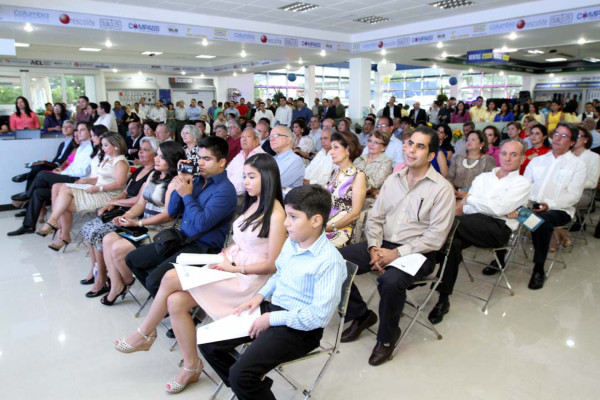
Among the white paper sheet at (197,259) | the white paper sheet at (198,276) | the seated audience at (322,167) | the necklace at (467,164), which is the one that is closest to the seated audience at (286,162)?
the seated audience at (322,167)

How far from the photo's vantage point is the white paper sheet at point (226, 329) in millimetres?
1888

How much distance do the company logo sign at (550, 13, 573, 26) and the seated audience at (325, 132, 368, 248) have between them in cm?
645

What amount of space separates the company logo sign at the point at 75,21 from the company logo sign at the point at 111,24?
154mm

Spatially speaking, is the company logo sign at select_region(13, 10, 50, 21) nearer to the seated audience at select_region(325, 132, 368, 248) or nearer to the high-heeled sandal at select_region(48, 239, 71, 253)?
the high-heeled sandal at select_region(48, 239, 71, 253)

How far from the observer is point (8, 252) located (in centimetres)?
455

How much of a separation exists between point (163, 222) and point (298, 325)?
188 centimetres

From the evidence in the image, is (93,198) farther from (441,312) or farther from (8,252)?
(441,312)

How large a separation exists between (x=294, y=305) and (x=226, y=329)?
0.33 metres

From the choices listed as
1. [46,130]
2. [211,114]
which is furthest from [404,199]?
[211,114]

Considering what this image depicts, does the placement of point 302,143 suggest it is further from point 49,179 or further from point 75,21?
point 75,21

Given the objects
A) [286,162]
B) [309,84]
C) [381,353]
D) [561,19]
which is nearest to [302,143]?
[286,162]

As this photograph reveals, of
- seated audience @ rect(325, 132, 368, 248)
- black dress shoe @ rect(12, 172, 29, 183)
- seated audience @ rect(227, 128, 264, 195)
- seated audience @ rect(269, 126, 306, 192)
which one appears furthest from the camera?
black dress shoe @ rect(12, 172, 29, 183)

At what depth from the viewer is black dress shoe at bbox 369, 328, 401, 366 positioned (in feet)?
8.52

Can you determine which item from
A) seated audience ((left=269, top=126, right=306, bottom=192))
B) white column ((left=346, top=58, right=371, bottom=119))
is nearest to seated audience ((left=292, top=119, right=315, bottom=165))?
seated audience ((left=269, top=126, right=306, bottom=192))
